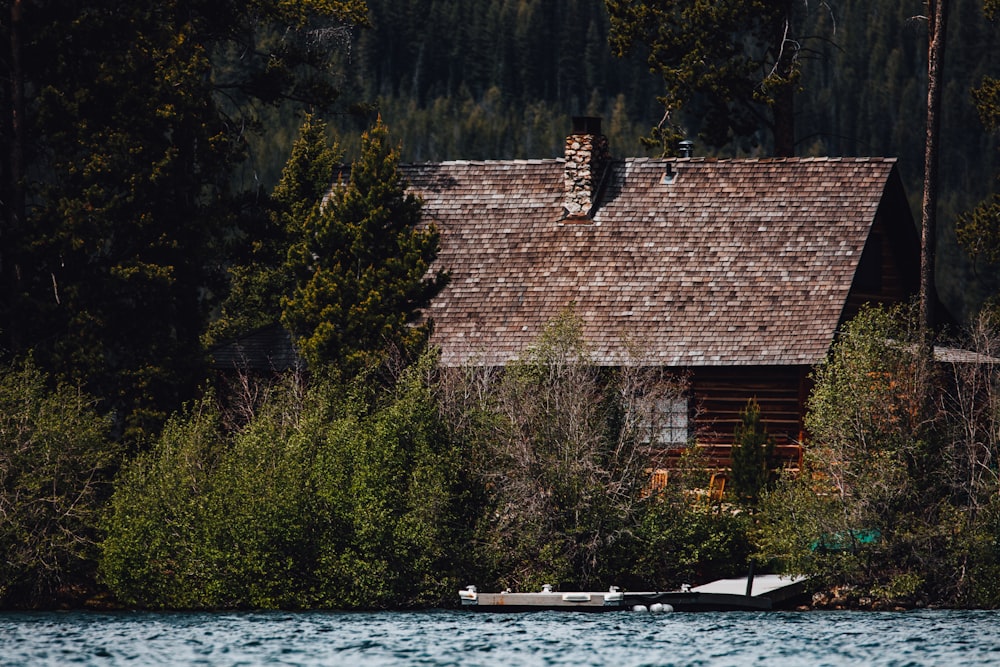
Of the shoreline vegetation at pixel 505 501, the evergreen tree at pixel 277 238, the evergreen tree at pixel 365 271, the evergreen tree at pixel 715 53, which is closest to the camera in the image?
the shoreline vegetation at pixel 505 501

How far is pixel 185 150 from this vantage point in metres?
36.1

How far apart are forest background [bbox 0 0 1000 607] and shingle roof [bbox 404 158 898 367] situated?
3314 millimetres

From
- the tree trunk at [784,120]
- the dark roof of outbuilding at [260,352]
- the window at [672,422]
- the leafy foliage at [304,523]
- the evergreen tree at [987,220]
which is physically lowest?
the leafy foliage at [304,523]

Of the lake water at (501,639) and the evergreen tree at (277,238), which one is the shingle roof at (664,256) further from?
the lake water at (501,639)

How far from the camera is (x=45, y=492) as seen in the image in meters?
31.3

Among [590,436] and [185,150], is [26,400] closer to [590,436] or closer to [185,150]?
[185,150]

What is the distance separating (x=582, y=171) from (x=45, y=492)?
1494 cm

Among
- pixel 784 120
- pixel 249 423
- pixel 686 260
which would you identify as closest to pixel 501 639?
pixel 249 423

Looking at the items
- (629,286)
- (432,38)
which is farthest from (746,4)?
(432,38)

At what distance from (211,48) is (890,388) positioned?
19422 millimetres

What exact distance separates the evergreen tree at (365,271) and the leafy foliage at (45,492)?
463 cm

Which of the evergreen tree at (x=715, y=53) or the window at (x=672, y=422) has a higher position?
the evergreen tree at (x=715, y=53)

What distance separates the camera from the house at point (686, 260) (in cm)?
3659

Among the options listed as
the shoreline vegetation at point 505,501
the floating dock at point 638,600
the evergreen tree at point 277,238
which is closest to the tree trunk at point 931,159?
the shoreline vegetation at point 505,501
